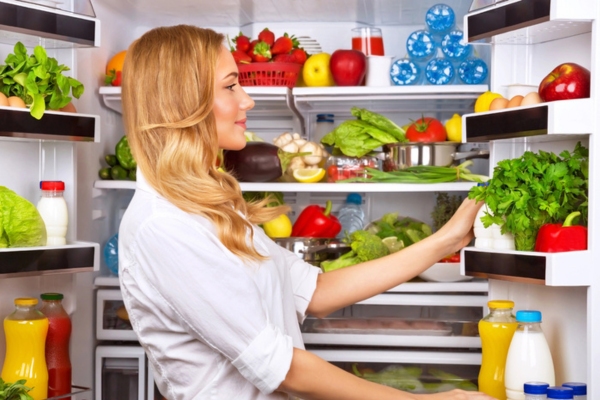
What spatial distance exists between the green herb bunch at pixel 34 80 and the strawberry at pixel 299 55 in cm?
93

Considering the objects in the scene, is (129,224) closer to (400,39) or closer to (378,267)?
(378,267)

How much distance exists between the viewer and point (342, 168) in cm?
272

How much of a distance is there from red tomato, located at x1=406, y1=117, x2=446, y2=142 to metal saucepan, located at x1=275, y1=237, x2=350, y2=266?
0.46 m

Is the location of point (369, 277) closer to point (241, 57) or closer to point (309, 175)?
point (309, 175)

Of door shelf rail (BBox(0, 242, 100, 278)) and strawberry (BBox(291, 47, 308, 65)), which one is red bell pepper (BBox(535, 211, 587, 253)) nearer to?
door shelf rail (BBox(0, 242, 100, 278))

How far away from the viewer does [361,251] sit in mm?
2605

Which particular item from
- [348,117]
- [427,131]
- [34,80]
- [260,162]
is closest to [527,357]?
[427,131]

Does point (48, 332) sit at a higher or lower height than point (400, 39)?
lower

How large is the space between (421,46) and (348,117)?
479 millimetres

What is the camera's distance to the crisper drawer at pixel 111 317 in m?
2.79

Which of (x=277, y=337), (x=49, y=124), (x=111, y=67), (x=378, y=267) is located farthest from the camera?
(x=111, y=67)

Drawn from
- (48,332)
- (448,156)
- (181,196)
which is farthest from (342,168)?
(181,196)

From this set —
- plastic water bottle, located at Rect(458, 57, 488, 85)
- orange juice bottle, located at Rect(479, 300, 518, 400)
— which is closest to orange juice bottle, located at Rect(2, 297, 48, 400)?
orange juice bottle, located at Rect(479, 300, 518, 400)

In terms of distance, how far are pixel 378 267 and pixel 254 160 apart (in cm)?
106
